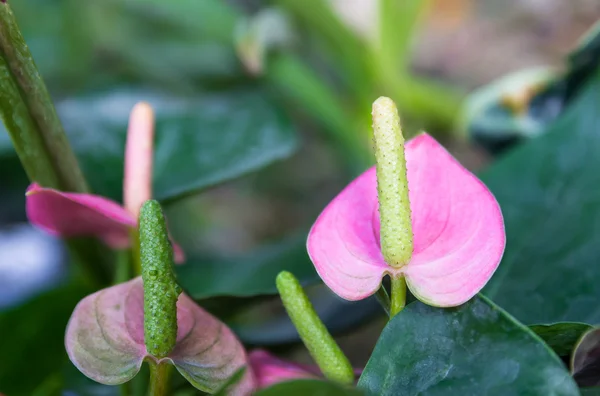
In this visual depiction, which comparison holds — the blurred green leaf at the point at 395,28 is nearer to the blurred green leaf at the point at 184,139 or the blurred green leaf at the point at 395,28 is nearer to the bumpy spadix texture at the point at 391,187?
the blurred green leaf at the point at 184,139

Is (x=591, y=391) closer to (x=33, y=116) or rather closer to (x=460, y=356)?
(x=460, y=356)

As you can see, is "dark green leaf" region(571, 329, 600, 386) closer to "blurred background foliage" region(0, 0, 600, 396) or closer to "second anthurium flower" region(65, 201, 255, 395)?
"blurred background foliage" region(0, 0, 600, 396)

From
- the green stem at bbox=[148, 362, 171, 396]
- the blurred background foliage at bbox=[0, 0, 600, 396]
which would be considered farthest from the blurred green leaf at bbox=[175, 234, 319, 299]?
the green stem at bbox=[148, 362, 171, 396]

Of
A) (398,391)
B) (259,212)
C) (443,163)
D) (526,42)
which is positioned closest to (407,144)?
(443,163)

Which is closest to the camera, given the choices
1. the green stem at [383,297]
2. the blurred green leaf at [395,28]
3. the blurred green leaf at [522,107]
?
the green stem at [383,297]

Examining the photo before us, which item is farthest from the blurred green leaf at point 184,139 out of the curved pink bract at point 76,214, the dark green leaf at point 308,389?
the dark green leaf at point 308,389
